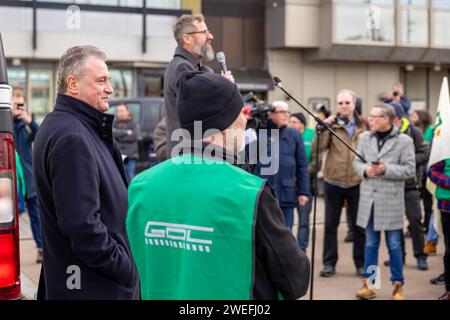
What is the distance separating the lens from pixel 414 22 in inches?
938

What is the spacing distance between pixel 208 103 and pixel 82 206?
0.92 meters

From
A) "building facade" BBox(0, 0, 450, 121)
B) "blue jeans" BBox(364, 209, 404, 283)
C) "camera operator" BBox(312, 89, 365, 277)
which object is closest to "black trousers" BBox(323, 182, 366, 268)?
"camera operator" BBox(312, 89, 365, 277)

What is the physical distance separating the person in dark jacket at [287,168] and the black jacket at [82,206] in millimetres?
4468

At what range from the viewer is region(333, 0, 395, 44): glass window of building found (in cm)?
2244

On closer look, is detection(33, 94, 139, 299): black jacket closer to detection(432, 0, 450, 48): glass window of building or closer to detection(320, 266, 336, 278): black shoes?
detection(320, 266, 336, 278): black shoes

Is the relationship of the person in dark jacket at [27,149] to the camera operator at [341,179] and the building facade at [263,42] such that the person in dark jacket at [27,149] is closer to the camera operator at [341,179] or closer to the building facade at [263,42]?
the camera operator at [341,179]

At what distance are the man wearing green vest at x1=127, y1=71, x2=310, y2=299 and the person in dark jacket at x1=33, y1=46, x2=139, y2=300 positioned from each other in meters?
0.58

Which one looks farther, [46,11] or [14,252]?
[46,11]

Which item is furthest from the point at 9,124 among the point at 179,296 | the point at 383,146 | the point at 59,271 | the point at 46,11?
the point at 46,11

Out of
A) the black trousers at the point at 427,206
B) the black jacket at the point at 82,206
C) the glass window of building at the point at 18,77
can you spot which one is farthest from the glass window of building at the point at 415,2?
the black jacket at the point at 82,206

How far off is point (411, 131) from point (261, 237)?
22.5 feet

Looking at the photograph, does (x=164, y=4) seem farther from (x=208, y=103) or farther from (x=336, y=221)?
(x=208, y=103)
